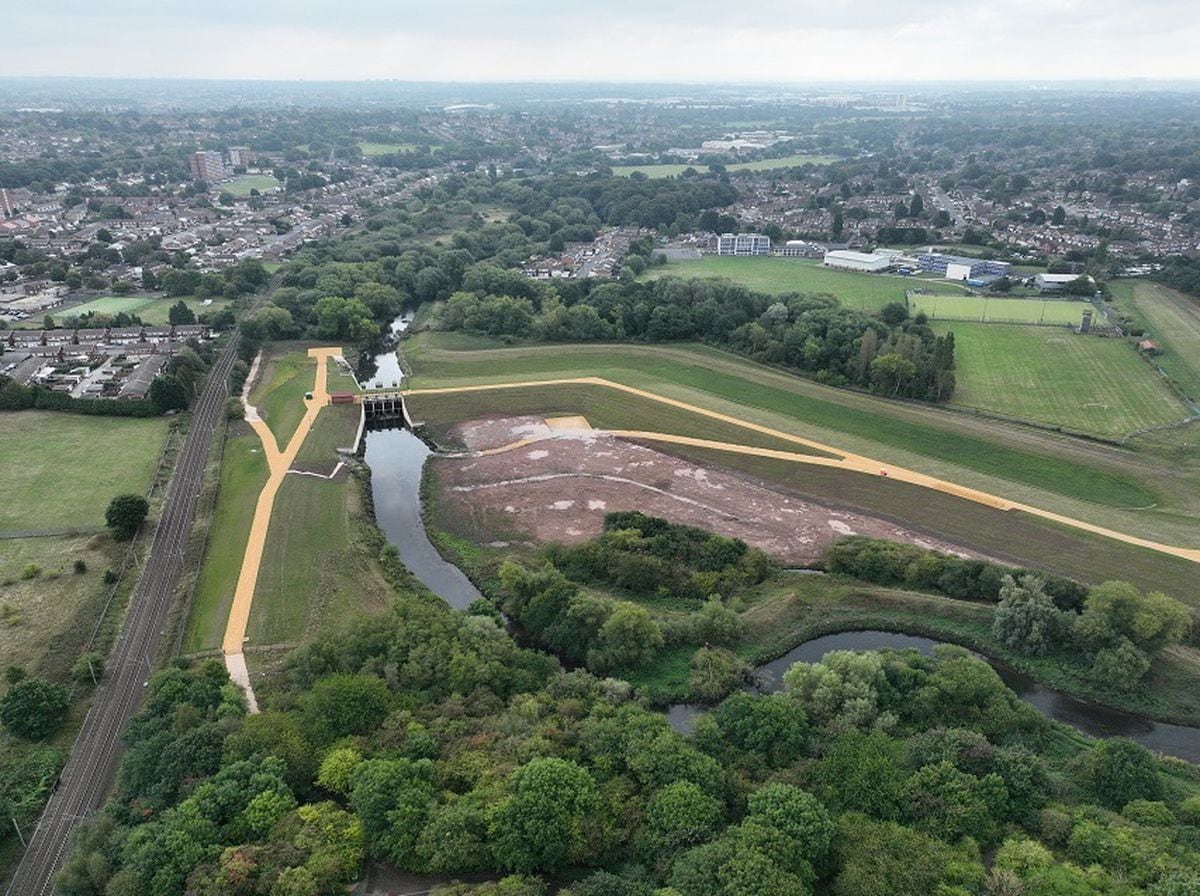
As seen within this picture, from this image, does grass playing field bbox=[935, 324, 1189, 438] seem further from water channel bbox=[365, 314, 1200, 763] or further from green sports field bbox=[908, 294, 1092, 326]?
water channel bbox=[365, 314, 1200, 763]

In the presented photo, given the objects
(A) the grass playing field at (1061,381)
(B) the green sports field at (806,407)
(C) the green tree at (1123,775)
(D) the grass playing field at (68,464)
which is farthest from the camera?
(A) the grass playing field at (1061,381)

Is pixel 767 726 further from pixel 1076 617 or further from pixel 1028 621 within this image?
pixel 1076 617

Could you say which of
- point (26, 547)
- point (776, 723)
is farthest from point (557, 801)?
point (26, 547)

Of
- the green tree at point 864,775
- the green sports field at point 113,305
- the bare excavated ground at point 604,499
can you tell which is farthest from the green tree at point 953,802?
the green sports field at point 113,305

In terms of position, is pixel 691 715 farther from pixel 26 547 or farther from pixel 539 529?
pixel 26 547

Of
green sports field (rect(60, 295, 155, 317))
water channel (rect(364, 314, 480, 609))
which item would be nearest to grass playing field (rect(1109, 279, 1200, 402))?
water channel (rect(364, 314, 480, 609))

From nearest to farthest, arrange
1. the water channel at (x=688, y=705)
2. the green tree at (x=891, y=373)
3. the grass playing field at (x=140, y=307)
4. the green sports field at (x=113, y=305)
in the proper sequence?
the water channel at (x=688, y=705) < the green tree at (x=891, y=373) < the grass playing field at (x=140, y=307) < the green sports field at (x=113, y=305)

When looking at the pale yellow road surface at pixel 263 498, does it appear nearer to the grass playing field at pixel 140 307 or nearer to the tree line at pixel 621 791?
the tree line at pixel 621 791

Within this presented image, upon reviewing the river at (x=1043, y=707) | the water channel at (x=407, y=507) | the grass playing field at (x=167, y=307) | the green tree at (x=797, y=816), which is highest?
the grass playing field at (x=167, y=307)

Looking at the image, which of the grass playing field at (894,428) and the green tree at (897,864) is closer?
the green tree at (897,864)

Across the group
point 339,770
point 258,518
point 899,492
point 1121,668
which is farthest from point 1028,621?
point 258,518
